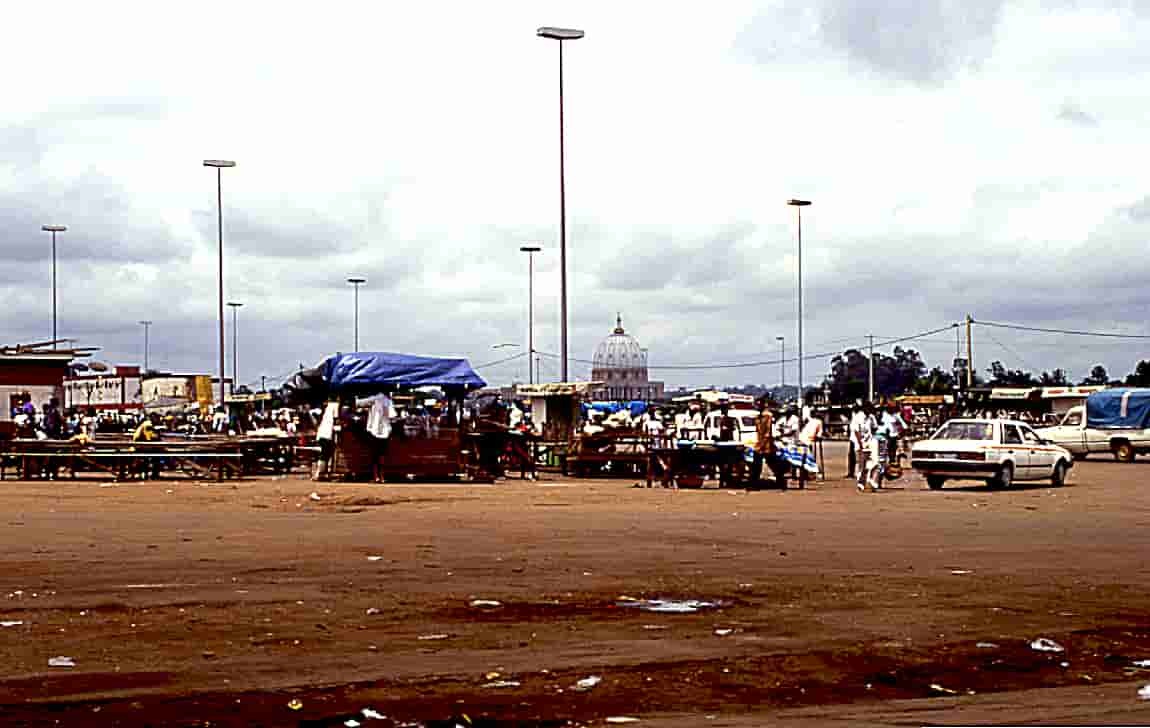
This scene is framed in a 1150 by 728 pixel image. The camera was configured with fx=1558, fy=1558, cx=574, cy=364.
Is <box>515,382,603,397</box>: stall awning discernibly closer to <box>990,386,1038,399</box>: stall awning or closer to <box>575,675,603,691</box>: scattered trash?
<box>575,675,603,691</box>: scattered trash

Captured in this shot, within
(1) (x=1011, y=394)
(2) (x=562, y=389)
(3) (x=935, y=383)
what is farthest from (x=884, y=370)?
(2) (x=562, y=389)

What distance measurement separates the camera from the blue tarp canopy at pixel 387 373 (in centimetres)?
3322

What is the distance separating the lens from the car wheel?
3212cm

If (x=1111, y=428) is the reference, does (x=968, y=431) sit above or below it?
above

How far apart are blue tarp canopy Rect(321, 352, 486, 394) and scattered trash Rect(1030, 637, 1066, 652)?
23331 millimetres

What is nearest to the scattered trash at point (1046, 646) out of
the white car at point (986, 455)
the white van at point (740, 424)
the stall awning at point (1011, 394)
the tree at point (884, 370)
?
the white car at point (986, 455)

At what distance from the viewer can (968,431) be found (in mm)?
32844

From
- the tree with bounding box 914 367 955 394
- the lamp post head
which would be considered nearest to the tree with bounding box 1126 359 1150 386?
the tree with bounding box 914 367 955 394

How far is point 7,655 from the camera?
10.0 m

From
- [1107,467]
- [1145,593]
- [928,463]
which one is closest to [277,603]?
[1145,593]

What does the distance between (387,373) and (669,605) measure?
2143cm

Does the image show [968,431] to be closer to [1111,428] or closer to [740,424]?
[740,424]

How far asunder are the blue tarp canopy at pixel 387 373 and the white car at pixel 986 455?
32.7 feet

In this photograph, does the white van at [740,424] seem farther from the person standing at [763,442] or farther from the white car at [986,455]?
the person standing at [763,442]
